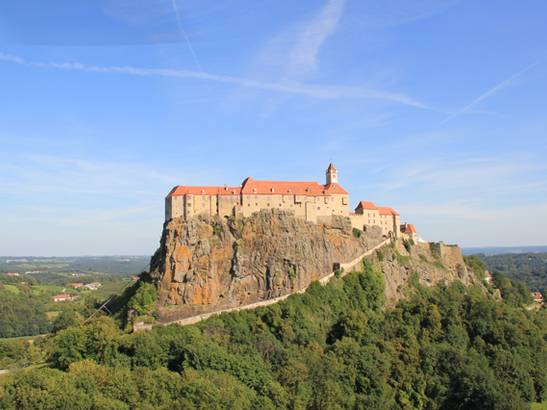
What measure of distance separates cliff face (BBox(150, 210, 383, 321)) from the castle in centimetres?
162

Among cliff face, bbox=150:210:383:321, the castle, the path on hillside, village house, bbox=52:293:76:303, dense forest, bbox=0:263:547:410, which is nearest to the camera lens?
dense forest, bbox=0:263:547:410

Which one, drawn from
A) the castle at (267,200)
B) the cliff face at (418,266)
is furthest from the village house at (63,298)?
the cliff face at (418,266)

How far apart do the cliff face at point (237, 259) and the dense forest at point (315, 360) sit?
10.4 feet

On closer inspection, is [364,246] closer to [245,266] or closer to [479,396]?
[245,266]

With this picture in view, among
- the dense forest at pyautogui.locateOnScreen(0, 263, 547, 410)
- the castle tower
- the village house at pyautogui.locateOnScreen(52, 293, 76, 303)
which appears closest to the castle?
the castle tower

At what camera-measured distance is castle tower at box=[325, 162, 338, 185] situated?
265 ft

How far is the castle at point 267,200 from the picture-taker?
7225 cm

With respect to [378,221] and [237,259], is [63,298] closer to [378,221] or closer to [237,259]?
[237,259]

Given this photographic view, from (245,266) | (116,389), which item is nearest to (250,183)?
(245,266)

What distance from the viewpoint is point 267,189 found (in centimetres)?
7462

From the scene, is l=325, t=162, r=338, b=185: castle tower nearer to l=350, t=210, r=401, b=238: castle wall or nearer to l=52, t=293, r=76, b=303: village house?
l=350, t=210, r=401, b=238: castle wall

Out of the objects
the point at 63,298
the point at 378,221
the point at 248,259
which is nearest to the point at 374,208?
the point at 378,221

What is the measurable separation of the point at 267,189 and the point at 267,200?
1.69 meters

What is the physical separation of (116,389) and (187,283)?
70.0 feet
